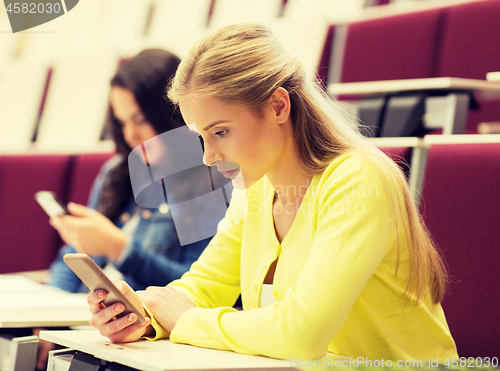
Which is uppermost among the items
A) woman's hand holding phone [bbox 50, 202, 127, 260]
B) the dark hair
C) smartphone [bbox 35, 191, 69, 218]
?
the dark hair

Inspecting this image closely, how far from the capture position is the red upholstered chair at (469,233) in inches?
30.3

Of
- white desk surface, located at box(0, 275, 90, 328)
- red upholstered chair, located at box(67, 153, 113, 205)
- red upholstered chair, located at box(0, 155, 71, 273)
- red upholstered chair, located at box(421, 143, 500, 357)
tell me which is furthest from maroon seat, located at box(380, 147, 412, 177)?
red upholstered chair, located at box(0, 155, 71, 273)

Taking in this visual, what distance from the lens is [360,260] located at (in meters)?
0.55

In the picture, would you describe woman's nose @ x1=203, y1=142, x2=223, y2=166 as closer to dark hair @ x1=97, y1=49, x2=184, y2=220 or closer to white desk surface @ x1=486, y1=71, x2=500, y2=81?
dark hair @ x1=97, y1=49, x2=184, y2=220

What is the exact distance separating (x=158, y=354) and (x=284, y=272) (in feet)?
0.63

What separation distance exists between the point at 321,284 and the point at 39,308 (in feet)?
1.50

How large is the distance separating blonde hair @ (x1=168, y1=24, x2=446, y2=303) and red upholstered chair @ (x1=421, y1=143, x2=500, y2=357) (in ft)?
0.51

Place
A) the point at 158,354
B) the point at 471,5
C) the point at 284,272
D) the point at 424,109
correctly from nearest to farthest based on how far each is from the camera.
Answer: the point at 158,354
the point at 284,272
the point at 424,109
the point at 471,5

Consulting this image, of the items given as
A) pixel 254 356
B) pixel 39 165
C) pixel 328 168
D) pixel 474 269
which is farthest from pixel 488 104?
pixel 39 165

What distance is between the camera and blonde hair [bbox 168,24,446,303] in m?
0.63

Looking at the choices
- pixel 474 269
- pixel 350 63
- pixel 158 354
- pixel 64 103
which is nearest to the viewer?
Answer: pixel 158 354

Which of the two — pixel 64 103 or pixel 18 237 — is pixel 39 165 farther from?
pixel 64 103

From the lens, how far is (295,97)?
2.23 ft

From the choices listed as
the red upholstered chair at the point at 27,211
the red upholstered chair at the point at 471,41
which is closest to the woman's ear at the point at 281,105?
the red upholstered chair at the point at 471,41
